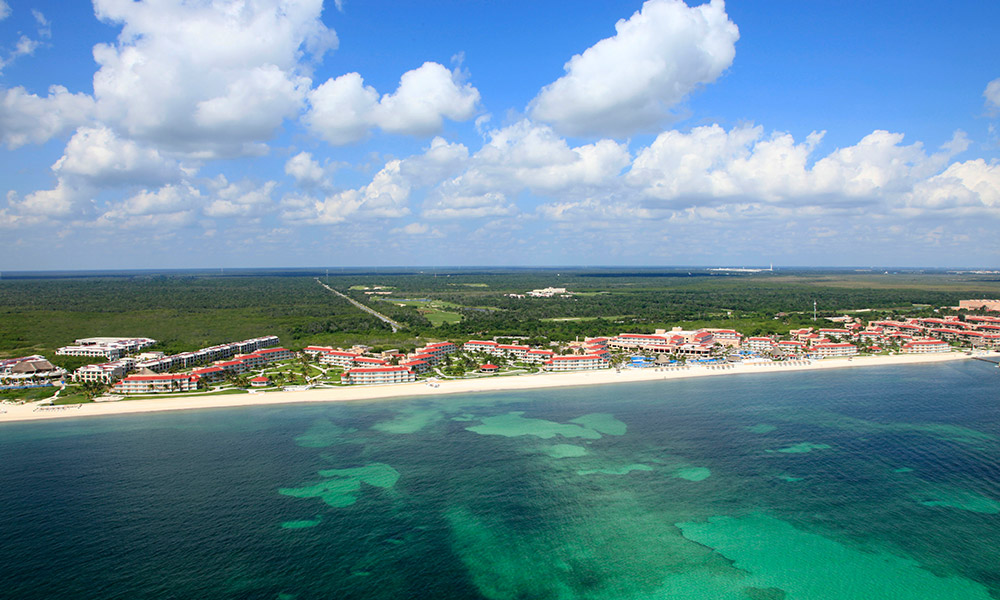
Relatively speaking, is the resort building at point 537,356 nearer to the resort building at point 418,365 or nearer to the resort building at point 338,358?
the resort building at point 418,365

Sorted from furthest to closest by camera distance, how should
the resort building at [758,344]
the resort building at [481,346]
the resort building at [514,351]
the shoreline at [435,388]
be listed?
the resort building at [758,344] < the resort building at [481,346] < the resort building at [514,351] < the shoreline at [435,388]

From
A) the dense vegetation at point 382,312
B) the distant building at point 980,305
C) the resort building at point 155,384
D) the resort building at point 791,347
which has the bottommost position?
the resort building at point 155,384

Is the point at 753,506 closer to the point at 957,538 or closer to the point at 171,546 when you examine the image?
the point at 957,538

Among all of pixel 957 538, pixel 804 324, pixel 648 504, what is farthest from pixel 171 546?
pixel 804 324

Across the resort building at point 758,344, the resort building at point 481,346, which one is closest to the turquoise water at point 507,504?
the resort building at point 481,346

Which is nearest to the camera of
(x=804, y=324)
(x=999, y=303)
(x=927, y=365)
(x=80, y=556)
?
(x=80, y=556)

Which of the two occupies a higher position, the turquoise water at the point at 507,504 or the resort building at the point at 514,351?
the resort building at the point at 514,351
